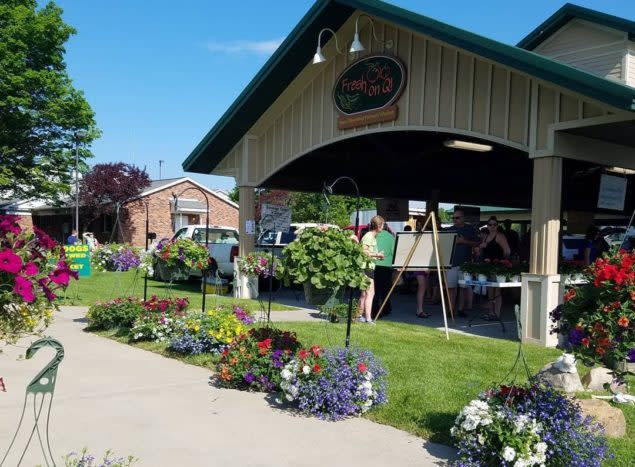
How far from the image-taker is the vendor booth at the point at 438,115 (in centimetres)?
838

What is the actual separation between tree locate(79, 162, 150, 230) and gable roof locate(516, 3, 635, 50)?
26.6 m

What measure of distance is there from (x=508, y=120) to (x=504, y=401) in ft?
17.8

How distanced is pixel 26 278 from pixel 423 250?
7.44m

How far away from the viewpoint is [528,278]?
8641 mm

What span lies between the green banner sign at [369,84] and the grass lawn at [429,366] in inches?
151

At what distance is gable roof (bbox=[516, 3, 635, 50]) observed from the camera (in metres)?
14.4

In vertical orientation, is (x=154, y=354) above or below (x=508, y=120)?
below

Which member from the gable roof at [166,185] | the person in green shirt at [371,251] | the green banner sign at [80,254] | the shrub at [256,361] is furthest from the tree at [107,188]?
the shrub at [256,361]

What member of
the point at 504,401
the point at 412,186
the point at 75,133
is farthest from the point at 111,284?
the point at 75,133

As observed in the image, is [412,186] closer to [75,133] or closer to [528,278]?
[528,278]

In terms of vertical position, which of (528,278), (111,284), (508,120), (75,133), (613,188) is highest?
(75,133)

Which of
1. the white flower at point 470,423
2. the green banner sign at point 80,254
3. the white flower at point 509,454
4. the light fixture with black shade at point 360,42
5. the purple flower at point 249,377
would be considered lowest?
the purple flower at point 249,377

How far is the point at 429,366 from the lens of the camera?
6.94m

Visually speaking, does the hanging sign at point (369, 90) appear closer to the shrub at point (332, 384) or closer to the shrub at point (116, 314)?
the shrub at point (116, 314)
